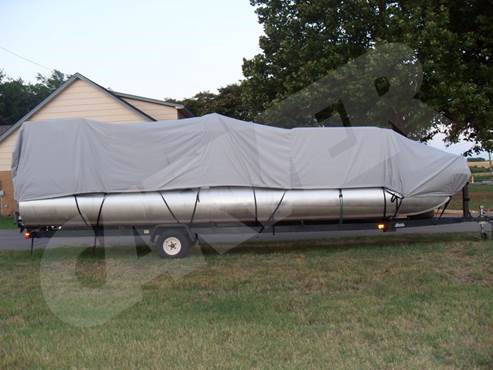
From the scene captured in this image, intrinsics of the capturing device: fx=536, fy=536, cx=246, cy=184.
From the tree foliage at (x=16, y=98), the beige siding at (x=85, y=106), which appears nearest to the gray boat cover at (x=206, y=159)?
the beige siding at (x=85, y=106)

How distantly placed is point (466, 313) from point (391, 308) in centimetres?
89

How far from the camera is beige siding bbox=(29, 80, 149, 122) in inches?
921

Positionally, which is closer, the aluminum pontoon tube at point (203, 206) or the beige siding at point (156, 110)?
the aluminum pontoon tube at point (203, 206)

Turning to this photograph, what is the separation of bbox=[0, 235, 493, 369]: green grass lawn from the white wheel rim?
0.40 metres

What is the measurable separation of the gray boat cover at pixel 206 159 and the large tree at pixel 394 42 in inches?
291

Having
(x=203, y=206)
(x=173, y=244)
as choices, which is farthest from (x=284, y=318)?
(x=173, y=244)

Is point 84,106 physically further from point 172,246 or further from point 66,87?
point 172,246

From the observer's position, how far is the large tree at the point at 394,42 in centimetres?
1805

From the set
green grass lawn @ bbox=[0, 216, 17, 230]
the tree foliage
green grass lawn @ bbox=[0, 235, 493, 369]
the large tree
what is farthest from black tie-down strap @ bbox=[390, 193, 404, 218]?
the tree foliage

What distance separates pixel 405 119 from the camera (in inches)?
746

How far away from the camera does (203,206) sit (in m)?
10.9

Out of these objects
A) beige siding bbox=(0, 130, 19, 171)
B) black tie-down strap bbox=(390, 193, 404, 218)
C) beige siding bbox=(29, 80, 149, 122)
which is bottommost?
black tie-down strap bbox=(390, 193, 404, 218)

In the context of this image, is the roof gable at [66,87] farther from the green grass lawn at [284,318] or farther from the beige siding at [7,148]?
the green grass lawn at [284,318]

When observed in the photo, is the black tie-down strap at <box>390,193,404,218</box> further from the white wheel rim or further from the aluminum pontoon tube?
the white wheel rim
